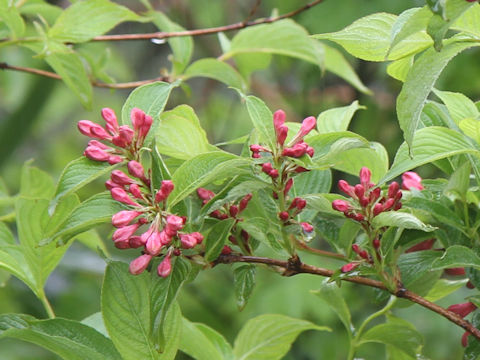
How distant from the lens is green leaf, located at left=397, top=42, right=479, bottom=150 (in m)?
0.41

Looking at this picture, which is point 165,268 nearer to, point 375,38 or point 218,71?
point 375,38

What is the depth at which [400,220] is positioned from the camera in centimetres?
46

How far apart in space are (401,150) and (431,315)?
4.33 ft

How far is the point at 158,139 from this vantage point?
53 centimetres

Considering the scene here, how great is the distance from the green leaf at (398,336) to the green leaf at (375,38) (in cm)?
23

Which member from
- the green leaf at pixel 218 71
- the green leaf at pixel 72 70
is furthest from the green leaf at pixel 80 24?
the green leaf at pixel 218 71

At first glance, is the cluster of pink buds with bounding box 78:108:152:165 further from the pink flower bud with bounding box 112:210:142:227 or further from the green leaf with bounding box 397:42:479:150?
the green leaf with bounding box 397:42:479:150

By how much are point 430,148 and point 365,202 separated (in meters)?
0.06

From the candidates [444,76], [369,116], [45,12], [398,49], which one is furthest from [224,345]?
[369,116]

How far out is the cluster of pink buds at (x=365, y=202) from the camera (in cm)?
49

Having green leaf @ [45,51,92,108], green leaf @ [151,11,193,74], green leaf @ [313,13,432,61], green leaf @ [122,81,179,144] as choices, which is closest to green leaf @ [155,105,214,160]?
green leaf @ [122,81,179,144]

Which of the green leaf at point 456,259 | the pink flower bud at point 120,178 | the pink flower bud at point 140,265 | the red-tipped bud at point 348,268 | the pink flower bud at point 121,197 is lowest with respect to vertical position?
the red-tipped bud at point 348,268

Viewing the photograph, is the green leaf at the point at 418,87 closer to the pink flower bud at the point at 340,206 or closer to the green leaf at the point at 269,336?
the pink flower bud at the point at 340,206

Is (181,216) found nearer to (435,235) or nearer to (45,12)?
(435,235)
